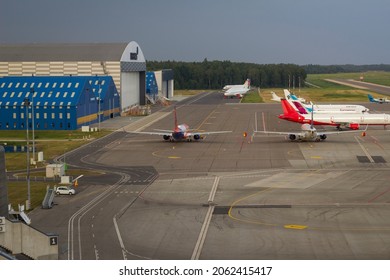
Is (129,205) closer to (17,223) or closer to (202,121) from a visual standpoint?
(17,223)

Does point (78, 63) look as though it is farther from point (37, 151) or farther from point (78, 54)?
point (37, 151)

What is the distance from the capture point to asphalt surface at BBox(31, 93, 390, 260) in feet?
166

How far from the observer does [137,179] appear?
83625 mm

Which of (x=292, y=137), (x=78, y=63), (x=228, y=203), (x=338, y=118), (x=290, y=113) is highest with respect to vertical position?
(x=78, y=63)

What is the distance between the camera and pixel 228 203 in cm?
6750

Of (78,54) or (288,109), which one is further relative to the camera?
(78,54)

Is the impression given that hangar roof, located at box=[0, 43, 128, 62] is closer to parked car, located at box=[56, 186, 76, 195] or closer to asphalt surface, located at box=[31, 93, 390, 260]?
asphalt surface, located at box=[31, 93, 390, 260]

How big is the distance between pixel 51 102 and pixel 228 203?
3615 inches

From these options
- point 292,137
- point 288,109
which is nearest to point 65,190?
point 292,137

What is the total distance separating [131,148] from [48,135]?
3044cm

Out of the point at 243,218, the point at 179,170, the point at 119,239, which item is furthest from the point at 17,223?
the point at 179,170

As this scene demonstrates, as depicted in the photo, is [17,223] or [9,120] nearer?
[17,223]

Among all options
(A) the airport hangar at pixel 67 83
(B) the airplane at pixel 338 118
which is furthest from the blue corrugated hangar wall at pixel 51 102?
(B) the airplane at pixel 338 118

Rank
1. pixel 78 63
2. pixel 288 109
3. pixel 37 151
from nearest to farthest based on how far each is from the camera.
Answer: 1. pixel 37 151
2. pixel 288 109
3. pixel 78 63
